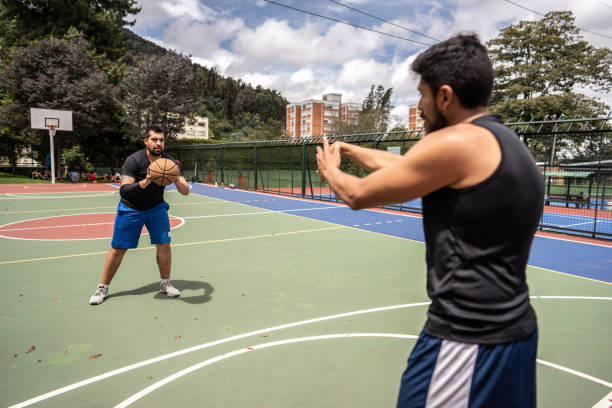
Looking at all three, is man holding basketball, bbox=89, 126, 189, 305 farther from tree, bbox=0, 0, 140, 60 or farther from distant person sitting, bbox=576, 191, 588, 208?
tree, bbox=0, 0, 140, 60

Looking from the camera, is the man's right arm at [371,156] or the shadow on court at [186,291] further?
the shadow on court at [186,291]

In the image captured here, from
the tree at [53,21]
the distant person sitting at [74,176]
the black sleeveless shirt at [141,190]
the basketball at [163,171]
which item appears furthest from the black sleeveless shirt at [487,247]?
the tree at [53,21]

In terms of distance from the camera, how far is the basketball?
401cm

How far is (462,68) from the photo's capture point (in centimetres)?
116

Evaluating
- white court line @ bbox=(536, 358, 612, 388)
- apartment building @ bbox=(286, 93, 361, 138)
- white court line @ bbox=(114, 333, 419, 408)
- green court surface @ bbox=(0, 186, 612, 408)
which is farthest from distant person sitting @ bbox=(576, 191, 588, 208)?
apartment building @ bbox=(286, 93, 361, 138)

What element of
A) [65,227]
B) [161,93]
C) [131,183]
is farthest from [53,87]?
[131,183]

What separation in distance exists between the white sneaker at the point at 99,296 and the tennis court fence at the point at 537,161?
5197mm

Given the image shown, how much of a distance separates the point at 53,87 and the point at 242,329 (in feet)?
88.9

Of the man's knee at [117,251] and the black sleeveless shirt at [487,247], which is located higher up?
the black sleeveless shirt at [487,247]

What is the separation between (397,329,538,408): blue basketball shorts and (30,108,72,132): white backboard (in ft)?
84.5

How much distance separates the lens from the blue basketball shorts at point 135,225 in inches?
166

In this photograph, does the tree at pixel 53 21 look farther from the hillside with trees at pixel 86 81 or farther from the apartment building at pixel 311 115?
the apartment building at pixel 311 115

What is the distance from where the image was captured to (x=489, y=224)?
1111 millimetres

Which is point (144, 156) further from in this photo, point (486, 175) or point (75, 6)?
point (75, 6)
